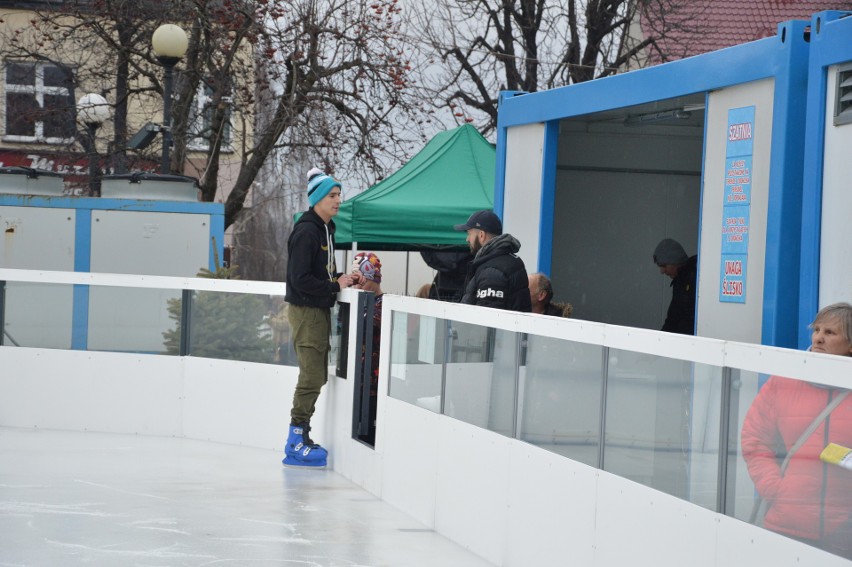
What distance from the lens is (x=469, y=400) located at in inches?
234

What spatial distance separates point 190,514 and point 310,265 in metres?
1.97

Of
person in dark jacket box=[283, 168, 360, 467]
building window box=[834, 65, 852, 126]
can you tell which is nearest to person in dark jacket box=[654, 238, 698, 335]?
person in dark jacket box=[283, 168, 360, 467]

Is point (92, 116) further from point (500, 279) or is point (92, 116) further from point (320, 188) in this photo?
point (500, 279)

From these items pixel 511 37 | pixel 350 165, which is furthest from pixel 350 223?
pixel 511 37

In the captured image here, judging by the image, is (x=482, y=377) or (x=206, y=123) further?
(x=206, y=123)

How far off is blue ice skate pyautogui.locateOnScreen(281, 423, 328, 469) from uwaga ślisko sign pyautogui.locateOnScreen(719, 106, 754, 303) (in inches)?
113

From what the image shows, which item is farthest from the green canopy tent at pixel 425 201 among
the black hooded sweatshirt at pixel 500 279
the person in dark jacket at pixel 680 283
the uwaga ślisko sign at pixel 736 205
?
the uwaga ślisko sign at pixel 736 205

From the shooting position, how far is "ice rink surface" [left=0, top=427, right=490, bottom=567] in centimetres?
570

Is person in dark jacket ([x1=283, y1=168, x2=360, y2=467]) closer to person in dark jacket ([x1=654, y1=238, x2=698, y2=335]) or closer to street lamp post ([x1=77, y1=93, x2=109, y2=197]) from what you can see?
person in dark jacket ([x1=654, y1=238, x2=698, y2=335])

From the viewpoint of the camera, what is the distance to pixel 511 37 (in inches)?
851

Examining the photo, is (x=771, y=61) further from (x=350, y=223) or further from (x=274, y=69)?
(x=274, y=69)

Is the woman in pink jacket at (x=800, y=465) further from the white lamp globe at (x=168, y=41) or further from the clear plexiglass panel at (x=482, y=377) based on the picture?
the white lamp globe at (x=168, y=41)

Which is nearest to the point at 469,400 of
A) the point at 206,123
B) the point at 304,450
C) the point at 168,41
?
the point at 304,450

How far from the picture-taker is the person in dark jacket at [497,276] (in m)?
6.85
